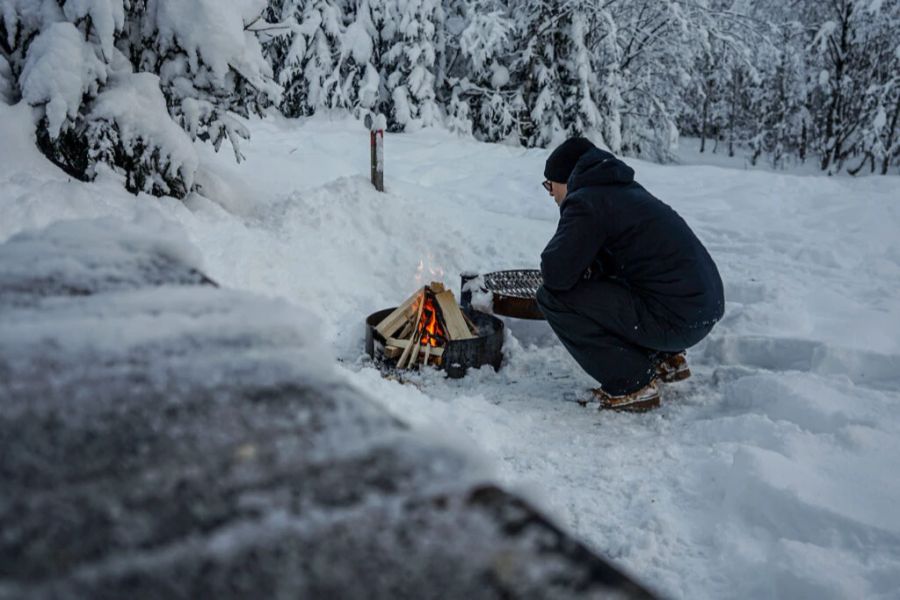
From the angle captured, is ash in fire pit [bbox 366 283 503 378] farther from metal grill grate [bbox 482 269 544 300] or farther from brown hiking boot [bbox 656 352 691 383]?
brown hiking boot [bbox 656 352 691 383]

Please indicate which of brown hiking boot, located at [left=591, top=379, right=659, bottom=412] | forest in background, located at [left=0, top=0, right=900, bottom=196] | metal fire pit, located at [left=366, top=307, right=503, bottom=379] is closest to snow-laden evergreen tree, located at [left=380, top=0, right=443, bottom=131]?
forest in background, located at [left=0, top=0, right=900, bottom=196]

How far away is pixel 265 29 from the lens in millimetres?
6809

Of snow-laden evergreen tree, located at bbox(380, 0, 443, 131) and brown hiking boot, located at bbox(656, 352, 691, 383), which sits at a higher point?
snow-laden evergreen tree, located at bbox(380, 0, 443, 131)

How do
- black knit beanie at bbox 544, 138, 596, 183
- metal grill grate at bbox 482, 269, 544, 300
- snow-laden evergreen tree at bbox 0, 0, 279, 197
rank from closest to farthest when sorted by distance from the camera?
black knit beanie at bbox 544, 138, 596, 183 < snow-laden evergreen tree at bbox 0, 0, 279, 197 < metal grill grate at bbox 482, 269, 544, 300

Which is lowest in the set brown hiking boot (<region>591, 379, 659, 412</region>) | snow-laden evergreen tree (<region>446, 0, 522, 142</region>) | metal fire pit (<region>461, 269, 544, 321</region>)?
brown hiking boot (<region>591, 379, 659, 412</region>)

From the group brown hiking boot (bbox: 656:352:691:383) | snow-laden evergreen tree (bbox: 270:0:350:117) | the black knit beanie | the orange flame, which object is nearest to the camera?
the black knit beanie

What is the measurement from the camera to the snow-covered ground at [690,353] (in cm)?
284

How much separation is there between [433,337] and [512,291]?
0.90 meters

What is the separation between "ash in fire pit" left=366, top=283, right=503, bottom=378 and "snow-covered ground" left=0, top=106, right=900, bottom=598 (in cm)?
17

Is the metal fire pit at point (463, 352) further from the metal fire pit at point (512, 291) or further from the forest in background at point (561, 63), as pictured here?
the forest in background at point (561, 63)

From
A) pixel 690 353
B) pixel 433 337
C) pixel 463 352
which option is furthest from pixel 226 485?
pixel 690 353

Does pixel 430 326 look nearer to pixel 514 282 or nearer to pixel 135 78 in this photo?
pixel 514 282

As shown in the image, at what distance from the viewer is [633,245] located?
4.25m

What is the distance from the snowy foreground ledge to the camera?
1.91 ft
